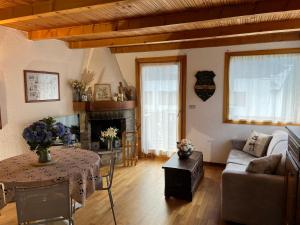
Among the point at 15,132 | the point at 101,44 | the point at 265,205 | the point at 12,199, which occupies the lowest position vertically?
the point at 265,205

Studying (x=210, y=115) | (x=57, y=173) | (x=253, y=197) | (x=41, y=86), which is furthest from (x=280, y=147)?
(x=41, y=86)

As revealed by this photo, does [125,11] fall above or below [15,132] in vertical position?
above

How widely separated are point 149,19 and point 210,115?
97.5 inches

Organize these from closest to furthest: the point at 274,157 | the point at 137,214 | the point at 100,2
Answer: the point at 100,2, the point at 274,157, the point at 137,214

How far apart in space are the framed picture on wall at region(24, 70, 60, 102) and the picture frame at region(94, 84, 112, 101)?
94 centimetres

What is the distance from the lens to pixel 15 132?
336 centimetres

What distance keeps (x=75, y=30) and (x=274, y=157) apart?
311 centimetres

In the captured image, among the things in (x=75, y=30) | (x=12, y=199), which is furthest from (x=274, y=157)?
(x=75, y=30)

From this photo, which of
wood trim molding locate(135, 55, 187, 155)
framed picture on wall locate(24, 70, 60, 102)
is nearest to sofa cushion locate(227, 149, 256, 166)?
wood trim molding locate(135, 55, 187, 155)

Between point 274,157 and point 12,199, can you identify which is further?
point 274,157

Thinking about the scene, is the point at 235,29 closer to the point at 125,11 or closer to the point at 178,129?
the point at 125,11

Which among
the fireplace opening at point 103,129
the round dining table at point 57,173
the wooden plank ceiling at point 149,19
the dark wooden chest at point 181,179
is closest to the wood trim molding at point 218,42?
the wooden plank ceiling at point 149,19

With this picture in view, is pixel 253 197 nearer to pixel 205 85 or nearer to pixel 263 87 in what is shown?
pixel 263 87

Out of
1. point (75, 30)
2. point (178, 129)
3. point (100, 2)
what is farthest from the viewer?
point (178, 129)
